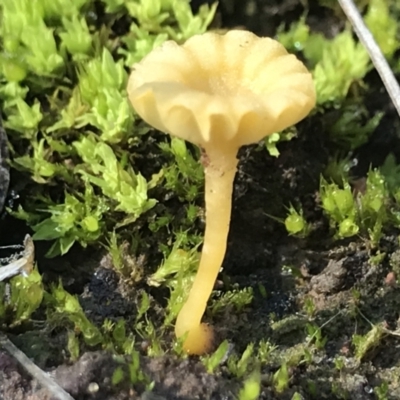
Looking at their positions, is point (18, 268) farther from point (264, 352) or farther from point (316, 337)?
point (316, 337)

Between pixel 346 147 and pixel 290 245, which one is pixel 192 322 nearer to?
pixel 290 245

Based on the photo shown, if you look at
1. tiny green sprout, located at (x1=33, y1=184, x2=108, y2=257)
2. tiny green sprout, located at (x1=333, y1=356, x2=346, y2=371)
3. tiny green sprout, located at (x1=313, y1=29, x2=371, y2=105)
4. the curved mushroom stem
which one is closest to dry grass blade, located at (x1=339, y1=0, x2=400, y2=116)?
tiny green sprout, located at (x1=313, y1=29, x2=371, y2=105)

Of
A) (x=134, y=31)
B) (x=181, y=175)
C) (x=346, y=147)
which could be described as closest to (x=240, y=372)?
(x=181, y=175)

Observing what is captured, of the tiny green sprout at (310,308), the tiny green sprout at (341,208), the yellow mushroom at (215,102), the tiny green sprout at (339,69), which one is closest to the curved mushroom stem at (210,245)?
the yellow mushroom at (215,102)

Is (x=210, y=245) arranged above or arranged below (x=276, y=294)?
above

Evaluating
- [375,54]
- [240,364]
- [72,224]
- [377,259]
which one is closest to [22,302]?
[72,224]

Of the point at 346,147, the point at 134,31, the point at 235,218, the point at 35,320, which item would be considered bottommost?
the point at 35,320
